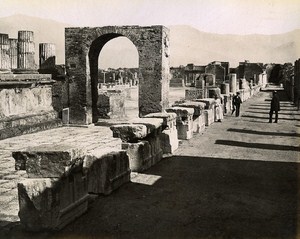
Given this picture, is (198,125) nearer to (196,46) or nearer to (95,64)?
(95,64)

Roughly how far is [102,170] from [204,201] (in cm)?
146

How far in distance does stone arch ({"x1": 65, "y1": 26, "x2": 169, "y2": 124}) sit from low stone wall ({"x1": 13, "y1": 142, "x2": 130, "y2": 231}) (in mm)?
9209

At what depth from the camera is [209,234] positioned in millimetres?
3959

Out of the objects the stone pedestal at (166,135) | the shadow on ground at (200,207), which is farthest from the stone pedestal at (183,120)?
the shadow on ground at (200,207)

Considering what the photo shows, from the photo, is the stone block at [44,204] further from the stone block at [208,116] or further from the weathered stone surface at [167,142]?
the stone block at [208,116]

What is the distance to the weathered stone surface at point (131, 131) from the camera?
6.32 m

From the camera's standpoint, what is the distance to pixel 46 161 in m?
4.10

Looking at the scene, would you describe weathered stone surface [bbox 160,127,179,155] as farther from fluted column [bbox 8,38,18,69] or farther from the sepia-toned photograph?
fluted column [bbox 8,38,18,69]

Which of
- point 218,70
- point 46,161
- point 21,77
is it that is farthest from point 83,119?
point 218,70

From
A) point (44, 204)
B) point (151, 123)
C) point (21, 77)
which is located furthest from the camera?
point (21, 77)

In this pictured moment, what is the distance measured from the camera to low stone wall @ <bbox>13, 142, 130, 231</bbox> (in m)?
3.94

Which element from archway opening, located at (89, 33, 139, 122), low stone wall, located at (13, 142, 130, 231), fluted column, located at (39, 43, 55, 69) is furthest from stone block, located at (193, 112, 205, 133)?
fluted column, located at (39, 43, 55, 69)

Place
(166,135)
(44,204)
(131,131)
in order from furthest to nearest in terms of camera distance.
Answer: (166,135) < (131,131) < (44,204)

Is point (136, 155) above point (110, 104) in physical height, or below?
below
